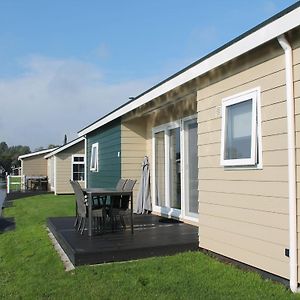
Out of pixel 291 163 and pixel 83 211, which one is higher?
pixel 291 163

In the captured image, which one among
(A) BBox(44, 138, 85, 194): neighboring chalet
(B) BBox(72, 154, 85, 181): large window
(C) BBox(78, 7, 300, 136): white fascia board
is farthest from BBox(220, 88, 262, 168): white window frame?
(B) BBox(72, 154, 85, 181): large window

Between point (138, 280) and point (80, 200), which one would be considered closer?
point (138, 280)

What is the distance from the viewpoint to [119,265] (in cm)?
566

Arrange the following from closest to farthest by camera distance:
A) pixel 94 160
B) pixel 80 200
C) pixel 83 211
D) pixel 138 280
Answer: pixel 138 280 → pixel 83 211 → pixel 80 200 → pixel 94 160

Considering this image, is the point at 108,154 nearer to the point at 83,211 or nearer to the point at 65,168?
the point at 83,211

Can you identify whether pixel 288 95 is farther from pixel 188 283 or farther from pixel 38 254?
pixel 38 254

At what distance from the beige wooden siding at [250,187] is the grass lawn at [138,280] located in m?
0.28

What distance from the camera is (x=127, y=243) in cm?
644

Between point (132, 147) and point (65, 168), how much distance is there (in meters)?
13.9

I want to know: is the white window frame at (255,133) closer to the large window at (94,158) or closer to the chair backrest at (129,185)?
the chair backrest at (129,185)

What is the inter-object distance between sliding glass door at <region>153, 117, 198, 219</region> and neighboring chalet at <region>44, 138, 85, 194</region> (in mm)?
14061

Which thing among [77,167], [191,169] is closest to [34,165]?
[77,167]

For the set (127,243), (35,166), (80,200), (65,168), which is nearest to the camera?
(127,243)

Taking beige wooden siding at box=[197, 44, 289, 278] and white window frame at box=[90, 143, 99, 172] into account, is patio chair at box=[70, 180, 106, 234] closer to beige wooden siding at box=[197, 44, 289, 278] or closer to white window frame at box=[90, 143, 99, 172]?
beige wooden siding at box=[197, 44, 289, 278]
